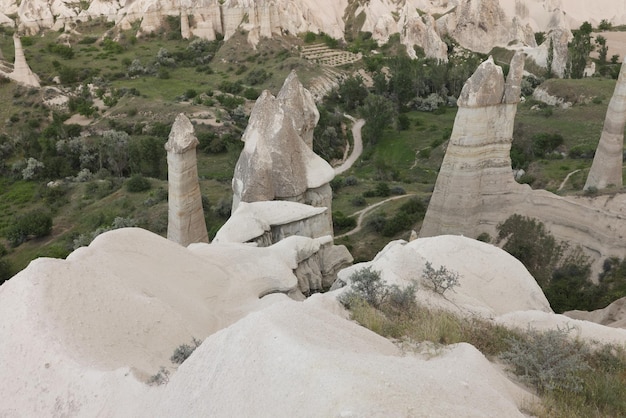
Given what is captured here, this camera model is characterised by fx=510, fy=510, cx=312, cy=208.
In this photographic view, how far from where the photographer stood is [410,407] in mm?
4738

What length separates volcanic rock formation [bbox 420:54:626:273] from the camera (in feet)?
65.5

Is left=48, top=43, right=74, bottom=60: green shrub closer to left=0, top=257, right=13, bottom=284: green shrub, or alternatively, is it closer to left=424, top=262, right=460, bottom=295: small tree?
left=0, top=257, right=13, bottom=284: green shrub

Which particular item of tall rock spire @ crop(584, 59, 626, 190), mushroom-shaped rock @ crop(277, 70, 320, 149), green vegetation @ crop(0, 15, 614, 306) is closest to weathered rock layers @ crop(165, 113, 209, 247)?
mushroom-shaped rock @ crop(277, 70, 320, 149)

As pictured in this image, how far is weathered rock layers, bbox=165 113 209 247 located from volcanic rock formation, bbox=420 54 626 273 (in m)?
10.0

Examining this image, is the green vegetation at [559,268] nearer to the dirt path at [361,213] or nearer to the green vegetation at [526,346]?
the dirt path at [361,213]

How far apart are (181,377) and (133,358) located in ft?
6.09

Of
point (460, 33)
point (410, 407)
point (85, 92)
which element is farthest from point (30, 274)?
point (460, 33)

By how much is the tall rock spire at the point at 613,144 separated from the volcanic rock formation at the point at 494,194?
4.16m

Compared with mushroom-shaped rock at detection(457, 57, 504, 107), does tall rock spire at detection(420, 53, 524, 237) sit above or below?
below

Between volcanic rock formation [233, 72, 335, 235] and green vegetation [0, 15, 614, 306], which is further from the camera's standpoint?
green vegetation [0, 15, 614, 306]

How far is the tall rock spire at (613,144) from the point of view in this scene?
23.5m

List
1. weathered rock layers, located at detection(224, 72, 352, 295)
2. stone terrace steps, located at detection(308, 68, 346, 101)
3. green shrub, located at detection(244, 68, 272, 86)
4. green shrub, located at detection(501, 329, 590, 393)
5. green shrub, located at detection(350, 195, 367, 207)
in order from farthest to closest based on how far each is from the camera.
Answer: green shrub, located at detection(244, 68, 272, 86) < stone terrace steps, located at detection(308, 68, 346, 101) < green shrub, located at detection(350, 195, 367, 207) < weathered rock layers, located at detection(224, 72, 352, 295) < green shrub, located at detection(501, 329, 590, 393)

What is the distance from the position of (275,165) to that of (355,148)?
1316 inches

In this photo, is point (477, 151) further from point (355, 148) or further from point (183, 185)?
point (355, 148)
